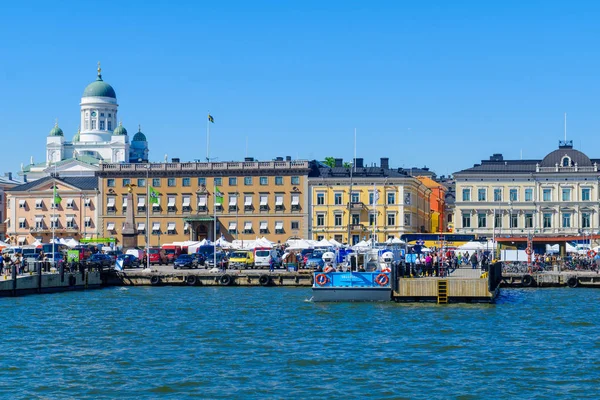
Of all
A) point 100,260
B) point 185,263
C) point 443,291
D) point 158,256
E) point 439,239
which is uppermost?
point 439,239

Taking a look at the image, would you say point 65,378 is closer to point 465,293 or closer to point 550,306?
point 465,293

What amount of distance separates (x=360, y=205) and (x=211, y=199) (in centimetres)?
1758

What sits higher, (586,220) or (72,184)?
(72,184)

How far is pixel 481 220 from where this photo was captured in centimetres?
12700

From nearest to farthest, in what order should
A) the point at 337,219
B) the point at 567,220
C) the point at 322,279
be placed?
the point at 322,279, the point at 567,220, the point at 337,219

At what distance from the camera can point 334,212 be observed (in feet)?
422

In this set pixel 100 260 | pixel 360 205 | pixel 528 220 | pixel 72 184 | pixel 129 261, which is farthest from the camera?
pixel 72 184

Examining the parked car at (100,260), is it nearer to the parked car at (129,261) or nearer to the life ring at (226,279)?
the parked car at (129,261)

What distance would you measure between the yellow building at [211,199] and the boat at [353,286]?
63.9m

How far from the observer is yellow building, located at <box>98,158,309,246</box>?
129000 mm

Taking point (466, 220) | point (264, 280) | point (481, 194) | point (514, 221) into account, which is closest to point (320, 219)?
point (466, 220)

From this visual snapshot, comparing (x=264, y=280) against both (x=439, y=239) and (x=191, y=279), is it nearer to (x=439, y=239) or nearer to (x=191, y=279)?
(x=191, y=279)

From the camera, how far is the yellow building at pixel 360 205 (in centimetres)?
12731

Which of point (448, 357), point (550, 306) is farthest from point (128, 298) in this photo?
point (448, 357)
